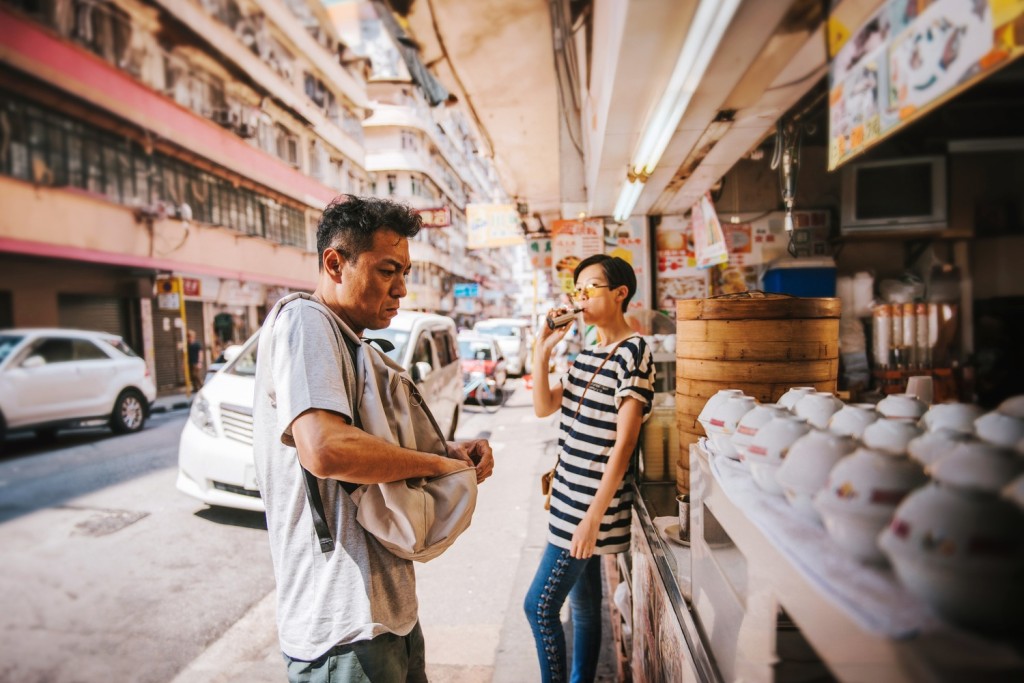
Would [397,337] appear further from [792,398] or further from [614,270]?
[792,398]

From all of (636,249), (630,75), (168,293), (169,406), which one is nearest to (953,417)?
(630,75)

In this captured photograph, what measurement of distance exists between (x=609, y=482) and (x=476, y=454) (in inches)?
24.0

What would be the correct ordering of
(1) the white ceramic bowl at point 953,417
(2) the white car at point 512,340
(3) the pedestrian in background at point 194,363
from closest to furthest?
(1) the white ceramic bowl at point 953,417 → (3) the pedestrian in background at point 194,363 → (2) the white car at point 512,340

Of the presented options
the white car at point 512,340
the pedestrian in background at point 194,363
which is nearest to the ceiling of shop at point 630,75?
the white car at point 512,340

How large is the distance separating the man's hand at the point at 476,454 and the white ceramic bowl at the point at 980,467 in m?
1.15

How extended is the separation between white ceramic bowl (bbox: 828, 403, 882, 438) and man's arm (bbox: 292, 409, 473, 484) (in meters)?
1.00

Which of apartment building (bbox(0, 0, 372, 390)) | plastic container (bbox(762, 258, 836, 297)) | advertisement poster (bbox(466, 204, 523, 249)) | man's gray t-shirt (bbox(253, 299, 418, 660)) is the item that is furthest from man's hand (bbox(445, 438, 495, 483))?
advertisement poster (bbox(466, 204, 523, 249))

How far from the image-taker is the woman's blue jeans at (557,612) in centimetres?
206

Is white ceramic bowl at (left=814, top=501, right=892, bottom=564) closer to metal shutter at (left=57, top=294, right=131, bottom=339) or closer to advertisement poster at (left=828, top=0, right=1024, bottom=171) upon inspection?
advertisement poster at (left=828, top=0, right=1024, bottom=171)

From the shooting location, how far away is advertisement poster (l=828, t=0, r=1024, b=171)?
0.83m

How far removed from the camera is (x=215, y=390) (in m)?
4.81

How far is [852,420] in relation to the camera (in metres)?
1.07

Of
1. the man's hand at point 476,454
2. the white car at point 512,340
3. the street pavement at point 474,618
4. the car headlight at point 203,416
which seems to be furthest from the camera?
the white car at point 512,340

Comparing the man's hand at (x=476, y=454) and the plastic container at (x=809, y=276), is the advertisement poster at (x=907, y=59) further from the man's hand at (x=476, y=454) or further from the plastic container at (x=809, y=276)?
the plastic container at (x=809, y=276)
